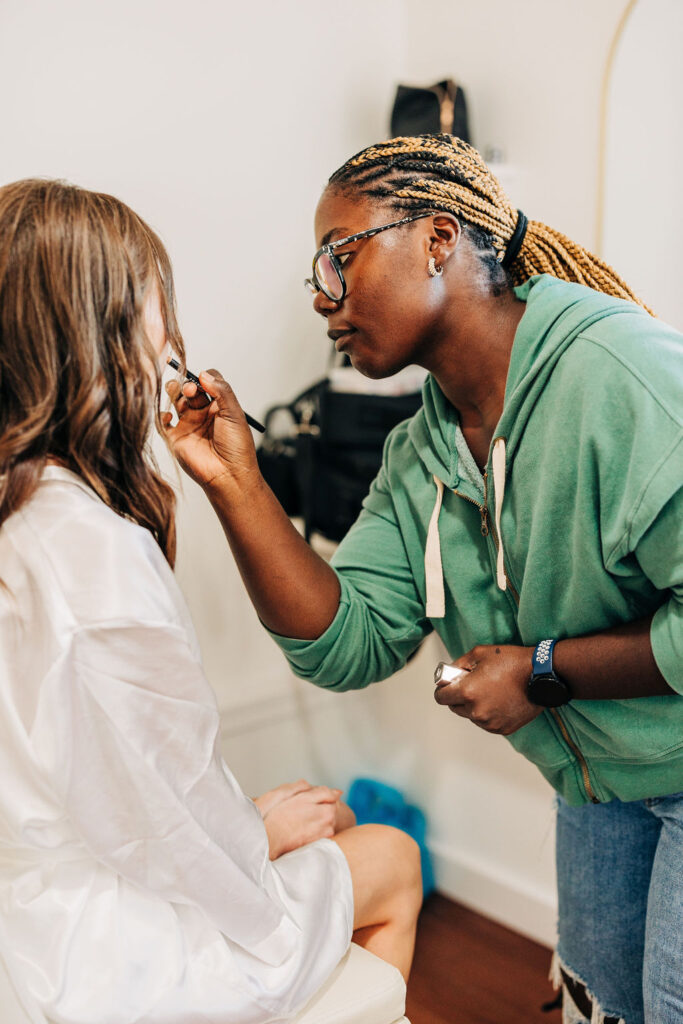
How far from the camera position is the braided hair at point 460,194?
1.13 m

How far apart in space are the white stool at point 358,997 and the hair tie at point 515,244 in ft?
2.92

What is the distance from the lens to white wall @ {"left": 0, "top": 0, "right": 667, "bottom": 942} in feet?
5.46

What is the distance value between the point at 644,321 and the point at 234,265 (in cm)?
112

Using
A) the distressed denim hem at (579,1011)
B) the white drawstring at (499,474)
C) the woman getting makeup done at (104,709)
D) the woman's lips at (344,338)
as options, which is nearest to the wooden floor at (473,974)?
the distressed denim hem at (579,1011)

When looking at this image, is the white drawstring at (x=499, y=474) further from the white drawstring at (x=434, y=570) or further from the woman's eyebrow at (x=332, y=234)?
the woman's eyebrow at (x=332, y=234)

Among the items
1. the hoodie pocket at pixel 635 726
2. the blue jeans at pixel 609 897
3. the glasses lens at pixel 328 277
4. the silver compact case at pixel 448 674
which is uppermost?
the glasses lens at pixel 328 277

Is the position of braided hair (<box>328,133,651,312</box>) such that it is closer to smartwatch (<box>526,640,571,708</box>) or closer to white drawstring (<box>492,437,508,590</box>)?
white drawstring (<box>492,437,508,590</box>)

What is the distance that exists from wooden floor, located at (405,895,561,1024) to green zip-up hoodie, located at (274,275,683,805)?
2.99ft

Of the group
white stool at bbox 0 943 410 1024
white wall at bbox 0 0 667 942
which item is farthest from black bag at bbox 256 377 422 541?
white stool at bbox 0 943 410 1024

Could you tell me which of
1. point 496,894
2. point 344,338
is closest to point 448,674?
point 344,338

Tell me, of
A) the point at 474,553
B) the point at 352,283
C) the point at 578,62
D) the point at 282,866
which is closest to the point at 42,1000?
the point at 282,866

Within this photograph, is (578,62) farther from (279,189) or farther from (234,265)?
(234,265)

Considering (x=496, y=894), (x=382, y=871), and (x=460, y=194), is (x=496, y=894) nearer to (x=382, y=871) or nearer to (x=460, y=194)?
(x=382, y=871)

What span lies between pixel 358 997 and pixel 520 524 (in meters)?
0.56
